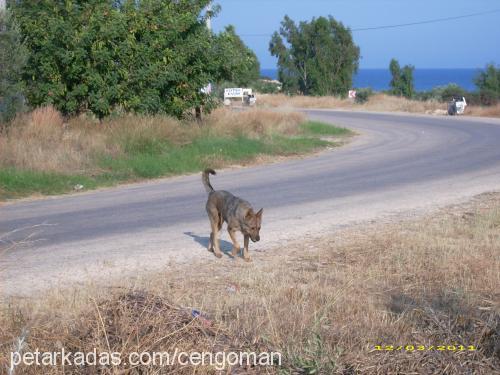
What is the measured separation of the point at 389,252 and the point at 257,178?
792 centimetres

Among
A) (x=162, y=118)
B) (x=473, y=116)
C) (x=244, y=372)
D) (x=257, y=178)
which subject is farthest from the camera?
(x=473, y=116)

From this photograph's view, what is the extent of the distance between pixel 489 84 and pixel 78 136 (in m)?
38.9

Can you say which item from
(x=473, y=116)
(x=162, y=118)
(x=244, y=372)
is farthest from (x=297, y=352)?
(x=473, y=116)

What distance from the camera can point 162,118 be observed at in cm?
2080

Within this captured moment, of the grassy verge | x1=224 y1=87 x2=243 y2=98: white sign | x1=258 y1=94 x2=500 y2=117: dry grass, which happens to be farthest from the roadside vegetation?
the grassy verge

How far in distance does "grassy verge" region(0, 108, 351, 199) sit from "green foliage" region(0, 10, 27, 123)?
1.38ft

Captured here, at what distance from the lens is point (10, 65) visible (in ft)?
58.3

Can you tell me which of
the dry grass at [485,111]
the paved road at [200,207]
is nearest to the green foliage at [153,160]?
the paved road at [200,207]

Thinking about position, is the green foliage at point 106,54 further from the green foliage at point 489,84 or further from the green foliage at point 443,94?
the green foliage at point 443,94

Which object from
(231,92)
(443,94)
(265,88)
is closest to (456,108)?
(231,92)

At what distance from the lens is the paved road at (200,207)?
8.79 meters

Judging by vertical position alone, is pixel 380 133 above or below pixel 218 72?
below

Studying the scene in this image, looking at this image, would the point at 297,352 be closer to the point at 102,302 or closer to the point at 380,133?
the point at 102,302

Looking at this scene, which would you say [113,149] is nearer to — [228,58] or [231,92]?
[228,58]
